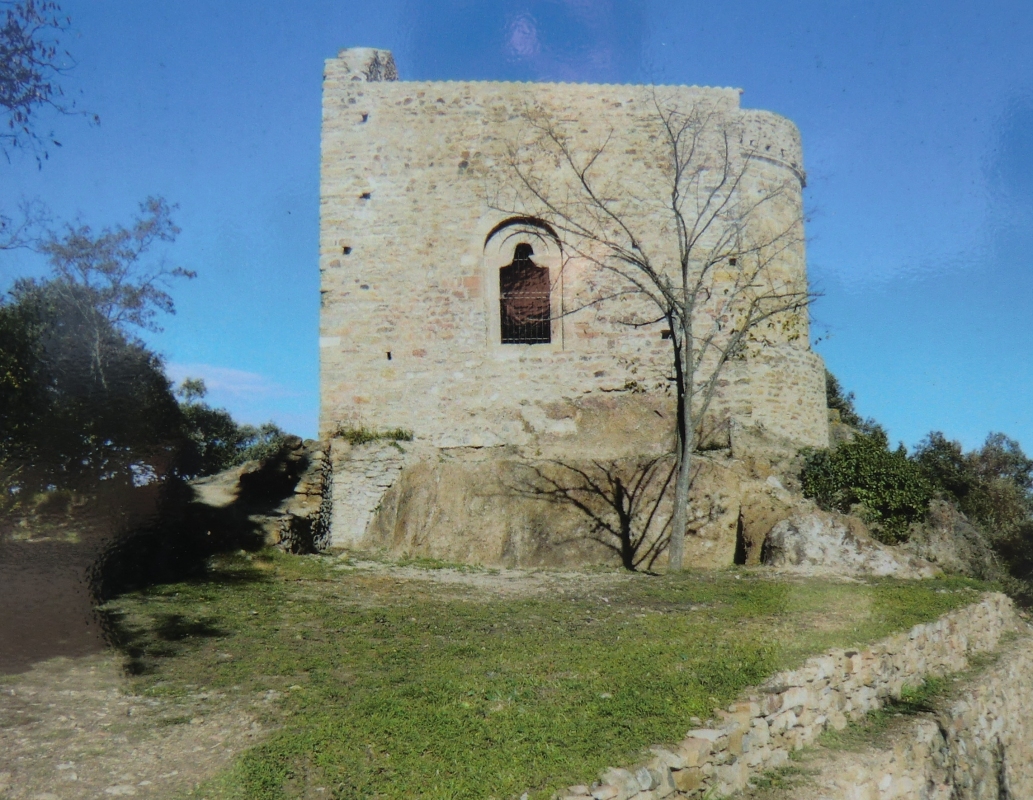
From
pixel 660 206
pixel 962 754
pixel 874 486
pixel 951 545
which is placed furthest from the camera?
pixel 660 206

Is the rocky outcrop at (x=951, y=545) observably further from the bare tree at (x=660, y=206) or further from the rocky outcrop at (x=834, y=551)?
the bare tree at (x=660, y=206)

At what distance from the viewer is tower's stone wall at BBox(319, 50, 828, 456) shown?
53.2 ft

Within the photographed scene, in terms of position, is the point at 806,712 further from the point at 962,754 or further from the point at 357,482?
the point at 357,482

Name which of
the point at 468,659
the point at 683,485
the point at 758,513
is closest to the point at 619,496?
the point at 683,485

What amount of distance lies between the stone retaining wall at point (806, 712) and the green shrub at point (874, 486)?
2.75 metres

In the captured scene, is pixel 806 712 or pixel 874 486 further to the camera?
pixel 874 486

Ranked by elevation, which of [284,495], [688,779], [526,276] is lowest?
[688,779]

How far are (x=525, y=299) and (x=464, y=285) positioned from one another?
4.37ft

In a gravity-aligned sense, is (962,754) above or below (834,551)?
below

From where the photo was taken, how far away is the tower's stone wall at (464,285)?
53.2 feet

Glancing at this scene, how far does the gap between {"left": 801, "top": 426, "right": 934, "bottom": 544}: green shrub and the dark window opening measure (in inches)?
235

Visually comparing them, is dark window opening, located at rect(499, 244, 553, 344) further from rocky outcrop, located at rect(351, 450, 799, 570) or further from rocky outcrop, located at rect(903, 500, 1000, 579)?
rocky outcrop, located at rect(903, 500, 1000, 579)

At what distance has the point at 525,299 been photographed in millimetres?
16828

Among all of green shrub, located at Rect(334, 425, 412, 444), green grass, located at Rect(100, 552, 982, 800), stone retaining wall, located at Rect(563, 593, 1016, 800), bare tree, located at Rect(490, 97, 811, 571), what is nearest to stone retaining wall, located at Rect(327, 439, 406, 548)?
green shrub, located at Rect(334, 425, 412, 444)
